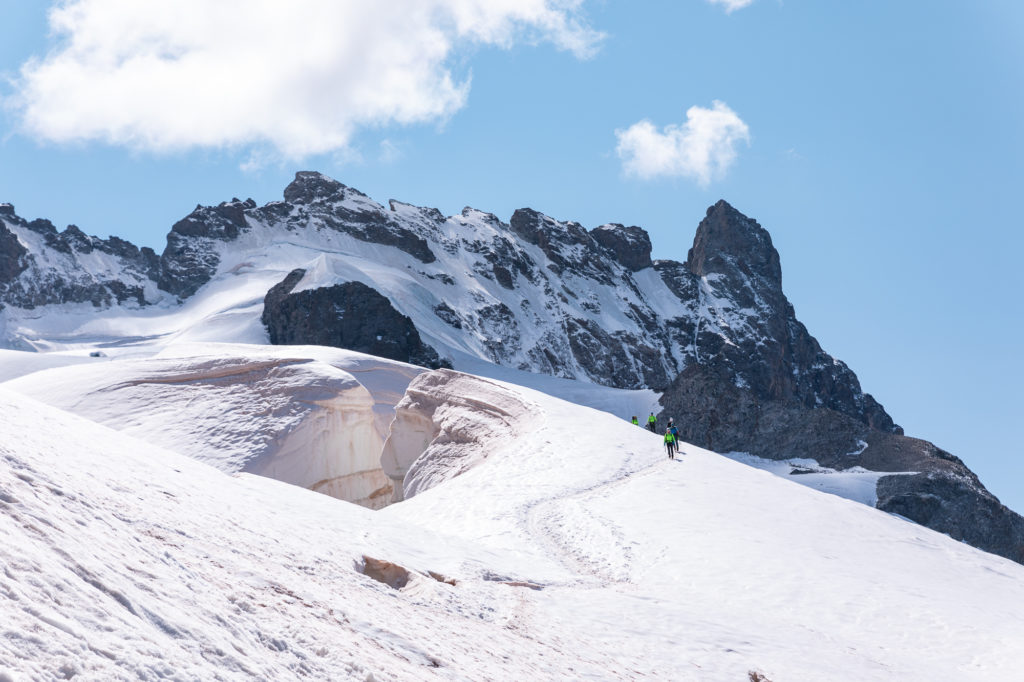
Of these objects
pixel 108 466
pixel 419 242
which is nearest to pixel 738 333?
pixel 419 242

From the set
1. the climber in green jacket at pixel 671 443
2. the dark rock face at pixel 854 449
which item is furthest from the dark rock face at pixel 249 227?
the climber in green jacket at pixel 671 443

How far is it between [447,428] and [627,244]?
144 meters

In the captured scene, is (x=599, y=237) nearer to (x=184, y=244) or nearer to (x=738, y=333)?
(x=738, y=333)

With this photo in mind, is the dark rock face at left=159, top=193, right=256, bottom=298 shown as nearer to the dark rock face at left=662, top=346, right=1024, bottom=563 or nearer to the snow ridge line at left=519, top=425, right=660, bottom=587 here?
the dark rock face at left=662, top=346, right=1024, bottom=563

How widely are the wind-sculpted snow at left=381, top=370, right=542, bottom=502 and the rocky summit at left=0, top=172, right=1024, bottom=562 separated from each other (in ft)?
98.5

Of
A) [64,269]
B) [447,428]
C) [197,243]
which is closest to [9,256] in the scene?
[64,269]

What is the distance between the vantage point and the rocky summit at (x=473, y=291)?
280 feet

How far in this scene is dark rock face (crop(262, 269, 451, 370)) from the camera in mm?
81062

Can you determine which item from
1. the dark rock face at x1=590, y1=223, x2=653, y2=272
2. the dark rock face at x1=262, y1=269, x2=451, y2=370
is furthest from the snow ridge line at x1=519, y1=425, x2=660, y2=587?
the dark rock face at x1=590, y1=223, x2=653, y2=272

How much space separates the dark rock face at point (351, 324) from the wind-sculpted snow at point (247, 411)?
5056cm

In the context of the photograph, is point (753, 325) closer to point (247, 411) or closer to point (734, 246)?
point (734, 246)

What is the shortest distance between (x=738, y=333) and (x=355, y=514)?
5551 inches

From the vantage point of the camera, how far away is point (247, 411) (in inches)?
1062

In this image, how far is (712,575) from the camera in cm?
1476
